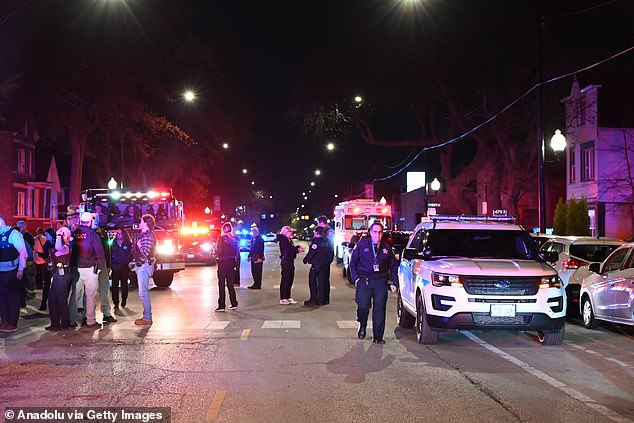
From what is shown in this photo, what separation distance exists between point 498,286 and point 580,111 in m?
26.2

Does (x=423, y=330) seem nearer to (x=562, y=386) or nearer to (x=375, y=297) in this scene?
(x=375, y=297)

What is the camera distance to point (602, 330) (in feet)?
44.1

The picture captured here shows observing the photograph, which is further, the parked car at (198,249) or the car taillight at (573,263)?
the parked car at (198,249)

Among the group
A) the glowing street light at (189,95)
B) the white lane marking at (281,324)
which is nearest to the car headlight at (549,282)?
the white lane marking at (281,324)

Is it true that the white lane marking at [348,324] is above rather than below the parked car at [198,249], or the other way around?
below

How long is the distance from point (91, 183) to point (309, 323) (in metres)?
58.7

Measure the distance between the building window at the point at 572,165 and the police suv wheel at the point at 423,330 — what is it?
2726 cm

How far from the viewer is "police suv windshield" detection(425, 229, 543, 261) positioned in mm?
12039

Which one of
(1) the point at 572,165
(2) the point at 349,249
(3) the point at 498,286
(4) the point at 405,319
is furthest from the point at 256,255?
(1) the point at 572,165

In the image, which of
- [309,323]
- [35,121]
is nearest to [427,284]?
[309,323]

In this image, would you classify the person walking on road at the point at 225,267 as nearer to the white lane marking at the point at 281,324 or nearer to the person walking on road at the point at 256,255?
the white lane marking at the point at 281,324

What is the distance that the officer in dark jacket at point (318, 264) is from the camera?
16641mm

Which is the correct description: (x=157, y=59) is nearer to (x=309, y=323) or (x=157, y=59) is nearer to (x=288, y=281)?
(x=288, y=281)

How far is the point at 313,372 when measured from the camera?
9.13 metres
